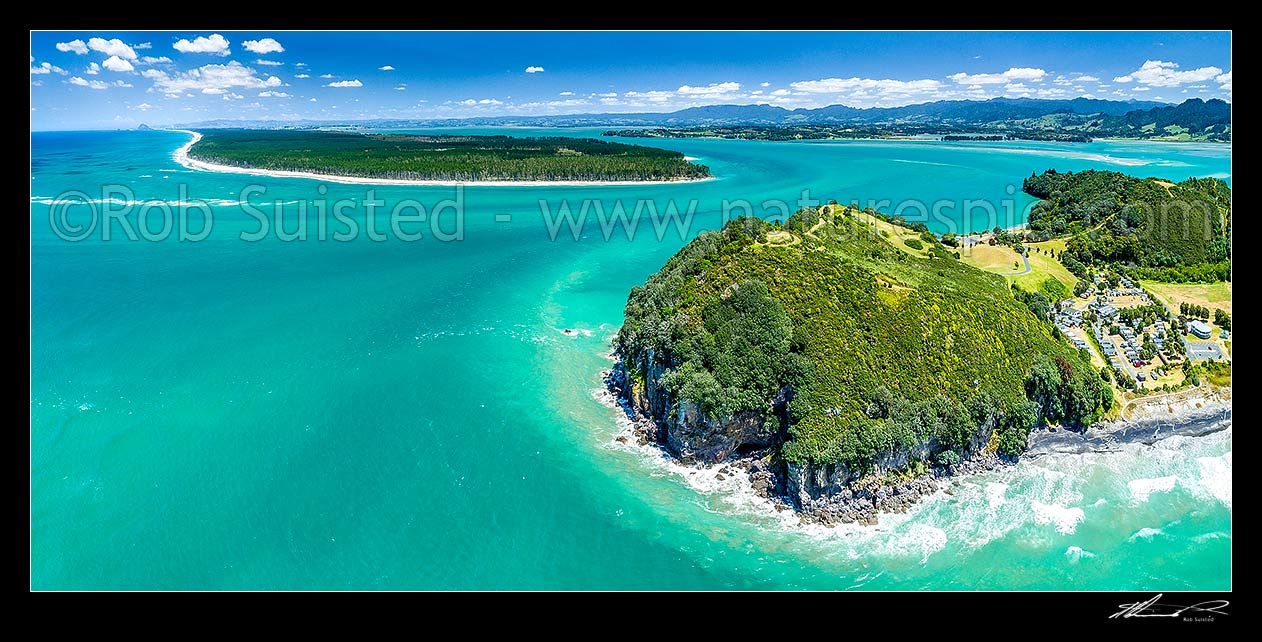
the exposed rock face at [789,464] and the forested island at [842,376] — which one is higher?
the forested island at [842,376]

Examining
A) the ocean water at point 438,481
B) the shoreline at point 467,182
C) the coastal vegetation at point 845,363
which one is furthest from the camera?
the shoreline at point 467,182

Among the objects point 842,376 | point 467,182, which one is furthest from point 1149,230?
point 467,182

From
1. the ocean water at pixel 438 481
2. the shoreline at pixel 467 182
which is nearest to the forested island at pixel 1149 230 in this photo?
the ocean water at pixel 438 481

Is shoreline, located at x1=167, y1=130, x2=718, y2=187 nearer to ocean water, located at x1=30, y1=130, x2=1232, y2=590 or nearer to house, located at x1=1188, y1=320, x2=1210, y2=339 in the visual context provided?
ocean water, located at x1=30, y1=130, x2=1232, y2=590

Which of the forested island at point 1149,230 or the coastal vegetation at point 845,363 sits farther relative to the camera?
the forested island at point 1149,230

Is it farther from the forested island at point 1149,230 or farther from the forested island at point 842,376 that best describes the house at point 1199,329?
the forested island at point 1149,230

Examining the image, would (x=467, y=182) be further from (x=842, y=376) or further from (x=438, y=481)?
(x=842, y=376)
